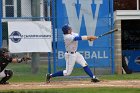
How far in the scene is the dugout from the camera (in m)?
22.2

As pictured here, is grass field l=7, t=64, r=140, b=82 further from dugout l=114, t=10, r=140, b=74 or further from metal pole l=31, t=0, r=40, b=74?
dugout l=114, t=10, r=140, b=74

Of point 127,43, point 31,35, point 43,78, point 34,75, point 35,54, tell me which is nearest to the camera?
point 43,78

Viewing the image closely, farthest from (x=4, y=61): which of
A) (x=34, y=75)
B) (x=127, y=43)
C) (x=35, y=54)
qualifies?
(x=127, y=43)

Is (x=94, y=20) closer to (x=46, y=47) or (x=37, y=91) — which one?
(x=46, y=47)

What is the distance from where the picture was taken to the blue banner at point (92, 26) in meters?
20.8

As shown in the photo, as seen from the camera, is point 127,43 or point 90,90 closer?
point 90,90

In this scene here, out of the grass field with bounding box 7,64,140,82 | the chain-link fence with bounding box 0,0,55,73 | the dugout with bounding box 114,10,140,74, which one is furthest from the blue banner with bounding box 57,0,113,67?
the dugout with bounding box 114,10,140,74

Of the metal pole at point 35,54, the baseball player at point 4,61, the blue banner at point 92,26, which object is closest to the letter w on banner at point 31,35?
the metal pole at point 35,54

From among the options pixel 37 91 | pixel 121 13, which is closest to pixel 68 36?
pixel 37 91

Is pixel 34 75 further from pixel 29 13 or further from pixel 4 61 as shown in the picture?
pixel 4 61

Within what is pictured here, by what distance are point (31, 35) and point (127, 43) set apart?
917 cm

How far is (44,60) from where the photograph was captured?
2169 cm

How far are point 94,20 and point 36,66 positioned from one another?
3.06 metres

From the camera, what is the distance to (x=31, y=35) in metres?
19.4
